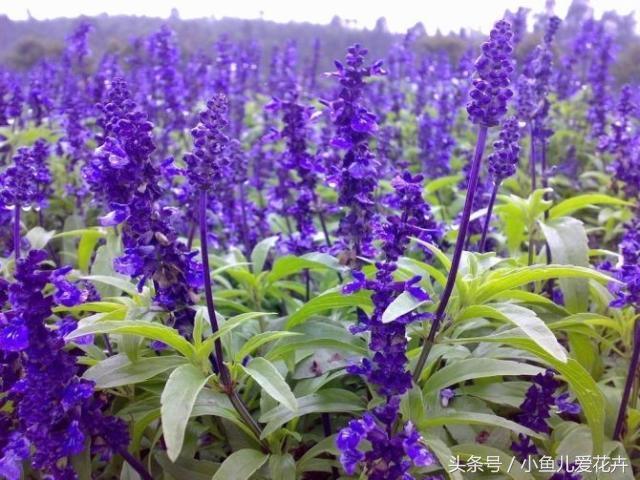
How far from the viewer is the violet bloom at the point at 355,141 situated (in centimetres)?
301

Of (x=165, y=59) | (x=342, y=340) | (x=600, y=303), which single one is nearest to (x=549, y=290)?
(x=600, y=303)

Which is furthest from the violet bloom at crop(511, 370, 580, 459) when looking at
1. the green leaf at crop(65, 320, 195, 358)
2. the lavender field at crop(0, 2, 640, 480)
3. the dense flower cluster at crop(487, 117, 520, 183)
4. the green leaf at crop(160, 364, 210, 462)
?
the green leaf at crop(65, 320, 195, 358)

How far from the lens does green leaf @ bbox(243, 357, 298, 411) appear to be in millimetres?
2158

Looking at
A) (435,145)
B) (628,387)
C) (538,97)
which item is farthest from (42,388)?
(435,145)

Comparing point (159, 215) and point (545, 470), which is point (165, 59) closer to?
point (159, 215)

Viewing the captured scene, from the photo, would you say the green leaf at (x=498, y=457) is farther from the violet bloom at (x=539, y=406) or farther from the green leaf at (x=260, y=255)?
the green leaf at (x=260, y=255)

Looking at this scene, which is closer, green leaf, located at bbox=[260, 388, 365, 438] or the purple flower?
the purple flower

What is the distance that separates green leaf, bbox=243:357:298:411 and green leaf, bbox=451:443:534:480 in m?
0.79

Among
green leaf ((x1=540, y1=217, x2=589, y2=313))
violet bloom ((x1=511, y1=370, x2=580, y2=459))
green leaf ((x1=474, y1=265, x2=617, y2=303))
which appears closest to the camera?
green leaf ((x1=474, y1=265, x2=617, y2=303))

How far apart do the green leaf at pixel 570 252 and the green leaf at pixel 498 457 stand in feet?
3.21

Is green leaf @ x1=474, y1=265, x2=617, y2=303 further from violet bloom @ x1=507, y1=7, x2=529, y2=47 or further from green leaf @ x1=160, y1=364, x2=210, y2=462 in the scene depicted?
violet bloom @ x1=507, y1=7, x2=529, y2=47

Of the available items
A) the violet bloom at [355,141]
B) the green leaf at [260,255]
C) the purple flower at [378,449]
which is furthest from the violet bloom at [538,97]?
the purple flower at [378,449]

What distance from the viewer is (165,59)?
694 centimetres

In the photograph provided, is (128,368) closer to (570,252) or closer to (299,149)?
(299,149)
